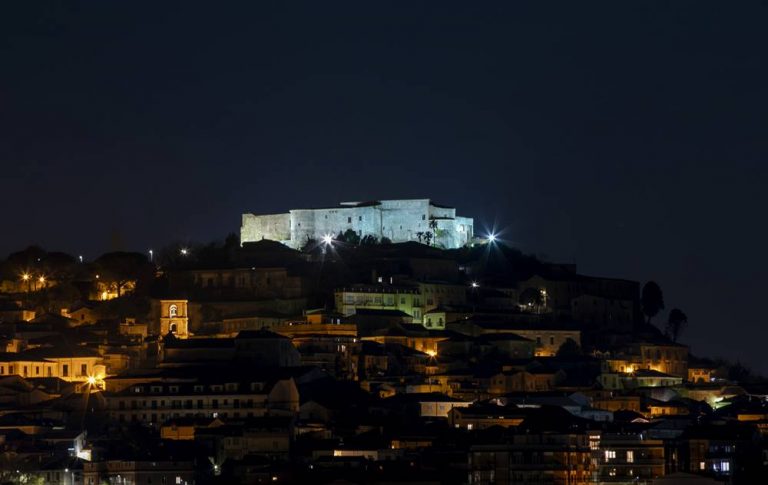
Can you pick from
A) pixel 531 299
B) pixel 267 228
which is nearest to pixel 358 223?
pixel 267 228

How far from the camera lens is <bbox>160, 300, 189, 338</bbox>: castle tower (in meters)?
107

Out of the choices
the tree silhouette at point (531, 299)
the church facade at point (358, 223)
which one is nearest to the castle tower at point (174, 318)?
the church facade at point (358, 223)

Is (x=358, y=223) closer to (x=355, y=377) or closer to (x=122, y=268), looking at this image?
(x=122, y=268)

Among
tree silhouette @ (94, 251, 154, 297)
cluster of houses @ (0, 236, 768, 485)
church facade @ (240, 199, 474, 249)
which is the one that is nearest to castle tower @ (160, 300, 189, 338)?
cluster of houses @ (0, 236, 768, 485)

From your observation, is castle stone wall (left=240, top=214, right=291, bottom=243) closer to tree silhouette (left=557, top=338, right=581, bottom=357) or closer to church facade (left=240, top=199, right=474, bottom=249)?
church facade (left=240, top=199, right=474, bottom=249)

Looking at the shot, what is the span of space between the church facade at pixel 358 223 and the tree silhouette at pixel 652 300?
9.65 meters

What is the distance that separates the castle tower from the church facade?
15946 millimetres

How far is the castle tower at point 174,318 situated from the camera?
350 ft

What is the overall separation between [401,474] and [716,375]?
4408 centimetres

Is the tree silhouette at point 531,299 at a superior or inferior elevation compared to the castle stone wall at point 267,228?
inferior

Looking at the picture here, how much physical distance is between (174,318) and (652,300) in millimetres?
27929

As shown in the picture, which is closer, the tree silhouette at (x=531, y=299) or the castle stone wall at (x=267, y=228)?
the tree silhouette at (x=531, y=299)

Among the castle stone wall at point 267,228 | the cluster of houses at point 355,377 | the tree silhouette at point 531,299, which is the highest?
the castle stone wall at point 267,228

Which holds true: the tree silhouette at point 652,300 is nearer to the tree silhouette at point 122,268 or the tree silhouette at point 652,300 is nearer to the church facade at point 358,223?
the church facade at point 358,223
